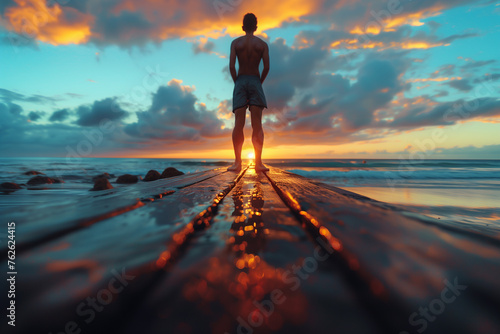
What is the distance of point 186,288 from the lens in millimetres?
296

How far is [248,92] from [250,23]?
109 centimetres

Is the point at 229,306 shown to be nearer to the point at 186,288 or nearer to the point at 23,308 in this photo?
the point at 186,288

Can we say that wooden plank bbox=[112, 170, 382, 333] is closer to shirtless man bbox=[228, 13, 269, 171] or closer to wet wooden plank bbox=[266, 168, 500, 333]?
wet wooden plank bbox=[266, 168, 500, 333]

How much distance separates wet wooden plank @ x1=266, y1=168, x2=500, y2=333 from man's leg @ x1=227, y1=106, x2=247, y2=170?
3.08 meters

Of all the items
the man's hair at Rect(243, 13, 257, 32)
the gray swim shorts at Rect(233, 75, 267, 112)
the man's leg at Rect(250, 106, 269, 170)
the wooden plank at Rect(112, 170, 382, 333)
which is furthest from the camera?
the man's leg at Rect(250, 106, 269, 170)

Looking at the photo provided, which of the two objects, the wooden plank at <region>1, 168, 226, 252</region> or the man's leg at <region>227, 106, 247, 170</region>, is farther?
the man's leg at <region>227, 106, 247, 170</region>

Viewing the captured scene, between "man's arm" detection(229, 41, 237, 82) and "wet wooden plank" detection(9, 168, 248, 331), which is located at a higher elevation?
"man's arm" detection(229, 41, 237, 82)

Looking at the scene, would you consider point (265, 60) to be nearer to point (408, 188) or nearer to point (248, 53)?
point (248, 53)

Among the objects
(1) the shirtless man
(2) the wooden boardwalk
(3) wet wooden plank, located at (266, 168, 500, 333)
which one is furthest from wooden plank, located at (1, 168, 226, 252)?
(1) the shirtless man

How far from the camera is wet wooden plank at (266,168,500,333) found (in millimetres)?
246

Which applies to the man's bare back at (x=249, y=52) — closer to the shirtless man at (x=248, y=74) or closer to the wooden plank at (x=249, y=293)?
Answer: the shirtless man at (x=248, y=74)

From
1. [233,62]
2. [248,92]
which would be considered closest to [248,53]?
[233,62]

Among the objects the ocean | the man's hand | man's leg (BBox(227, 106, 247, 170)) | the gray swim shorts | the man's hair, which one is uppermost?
the man's hair

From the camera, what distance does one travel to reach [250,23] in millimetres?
3506
